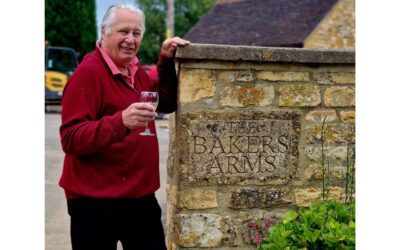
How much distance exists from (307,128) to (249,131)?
406mm

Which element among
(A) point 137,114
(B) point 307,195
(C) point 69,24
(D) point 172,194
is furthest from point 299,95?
(C) point 69,24

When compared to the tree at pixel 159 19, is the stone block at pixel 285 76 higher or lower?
lower

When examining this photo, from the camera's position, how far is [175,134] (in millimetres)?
3863

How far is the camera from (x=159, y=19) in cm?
4172

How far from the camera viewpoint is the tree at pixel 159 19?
4152 cm

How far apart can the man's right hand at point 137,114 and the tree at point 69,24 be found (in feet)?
103

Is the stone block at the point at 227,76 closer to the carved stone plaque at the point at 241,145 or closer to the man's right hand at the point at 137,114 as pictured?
the carved stone plaque at the point at 241,145

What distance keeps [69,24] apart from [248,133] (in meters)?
31.1

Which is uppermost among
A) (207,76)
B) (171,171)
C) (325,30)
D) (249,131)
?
→ (325,30)

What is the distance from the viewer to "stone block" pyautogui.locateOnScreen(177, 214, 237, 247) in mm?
3805

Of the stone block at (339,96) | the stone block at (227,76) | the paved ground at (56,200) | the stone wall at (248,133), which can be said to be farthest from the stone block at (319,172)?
the paved ground at (56,200)

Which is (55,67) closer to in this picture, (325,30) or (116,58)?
(325,30)
